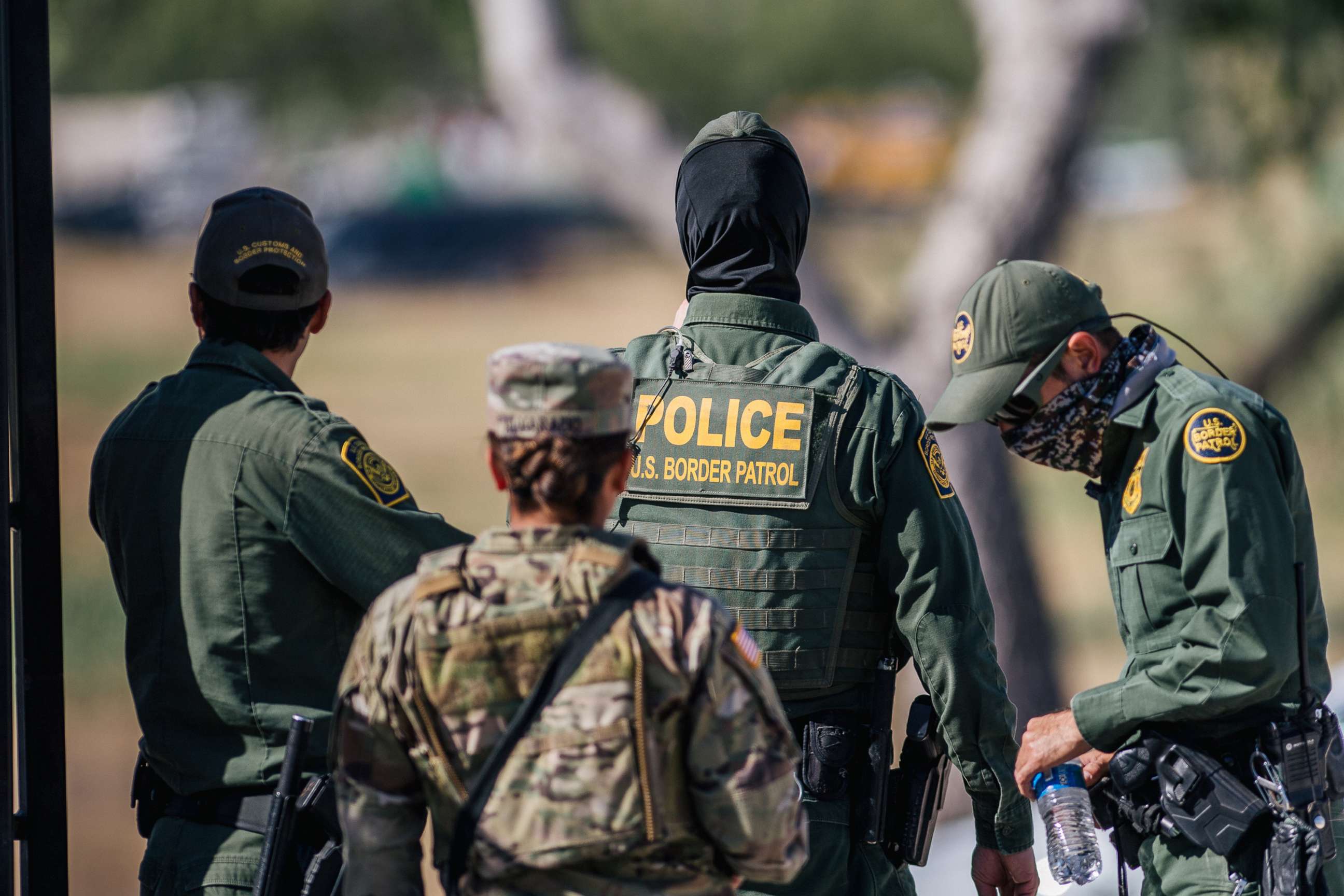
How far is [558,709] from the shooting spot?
1.58 m

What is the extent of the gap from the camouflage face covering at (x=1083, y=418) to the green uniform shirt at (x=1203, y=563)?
4 centimetres

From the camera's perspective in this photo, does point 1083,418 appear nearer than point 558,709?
No

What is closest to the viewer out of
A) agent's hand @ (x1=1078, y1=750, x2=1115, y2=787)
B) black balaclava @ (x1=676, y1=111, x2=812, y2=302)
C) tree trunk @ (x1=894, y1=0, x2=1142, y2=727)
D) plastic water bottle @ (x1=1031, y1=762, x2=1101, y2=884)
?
plastic water bottle @ (x1=1031, y1=762, x2=1101, y2=884)

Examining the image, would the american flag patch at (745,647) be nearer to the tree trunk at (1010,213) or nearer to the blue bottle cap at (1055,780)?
the blue bottle cap at (1055,780)

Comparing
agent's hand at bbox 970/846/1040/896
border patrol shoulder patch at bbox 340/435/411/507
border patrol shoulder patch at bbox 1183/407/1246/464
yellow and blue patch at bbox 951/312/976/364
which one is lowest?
agent's hand at bbox 970/846/1040/896

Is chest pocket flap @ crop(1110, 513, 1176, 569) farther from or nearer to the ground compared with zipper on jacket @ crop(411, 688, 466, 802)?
farther from the ground

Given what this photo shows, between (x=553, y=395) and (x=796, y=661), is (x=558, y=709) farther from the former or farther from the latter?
(x=796, y=661)

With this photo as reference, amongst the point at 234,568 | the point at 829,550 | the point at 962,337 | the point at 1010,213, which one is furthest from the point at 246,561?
the point at 1010,213

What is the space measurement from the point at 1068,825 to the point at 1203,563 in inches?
19.3

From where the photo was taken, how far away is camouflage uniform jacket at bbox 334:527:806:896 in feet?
5.19

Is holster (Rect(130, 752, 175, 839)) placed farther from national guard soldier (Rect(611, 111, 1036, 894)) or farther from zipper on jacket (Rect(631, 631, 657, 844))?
zipper on jacket (Rect(631, 631, 657, 844))

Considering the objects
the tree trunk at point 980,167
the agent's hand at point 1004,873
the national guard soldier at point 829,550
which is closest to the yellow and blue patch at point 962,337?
the national guard soldier at point 829,550

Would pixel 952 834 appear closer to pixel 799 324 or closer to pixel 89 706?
pixel 799 324

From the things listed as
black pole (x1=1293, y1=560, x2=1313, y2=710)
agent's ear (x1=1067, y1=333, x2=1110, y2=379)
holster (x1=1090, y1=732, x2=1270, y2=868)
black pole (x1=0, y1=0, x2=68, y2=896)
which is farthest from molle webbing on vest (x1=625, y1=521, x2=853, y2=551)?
black pole (x1=0, y1=0, x2=68, y2=896)
